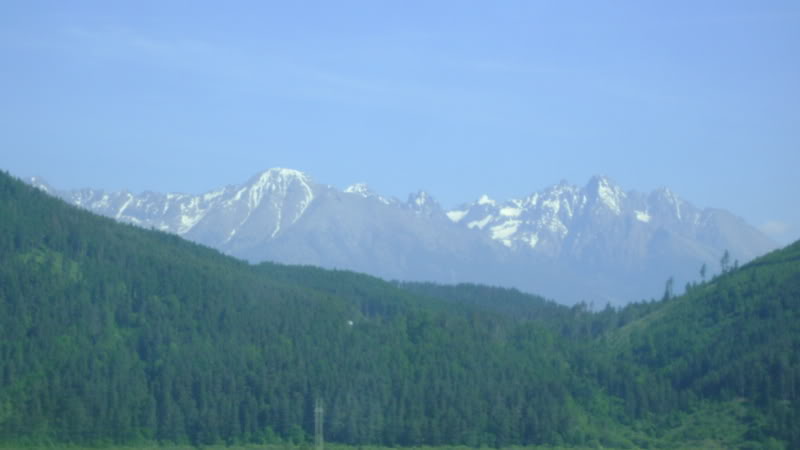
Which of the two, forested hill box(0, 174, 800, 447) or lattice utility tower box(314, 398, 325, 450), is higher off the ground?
forested hill box(0, 174, 800, 447)

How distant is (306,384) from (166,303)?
32.0 meters

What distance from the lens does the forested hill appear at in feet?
532

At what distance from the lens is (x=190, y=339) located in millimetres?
184750

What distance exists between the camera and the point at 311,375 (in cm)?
17688

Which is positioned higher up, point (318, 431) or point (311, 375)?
point (311, 375)

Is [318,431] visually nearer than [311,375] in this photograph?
Yes

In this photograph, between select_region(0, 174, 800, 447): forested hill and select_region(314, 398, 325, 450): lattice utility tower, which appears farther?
select_region(0, 174, 800, 447): forested hill

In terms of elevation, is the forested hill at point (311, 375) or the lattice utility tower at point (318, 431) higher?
the forested hill at point (311, 375)

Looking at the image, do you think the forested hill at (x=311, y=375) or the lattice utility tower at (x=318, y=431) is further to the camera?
the forested hill at (x=311, y=375)

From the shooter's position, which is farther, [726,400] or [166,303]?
[166,303]

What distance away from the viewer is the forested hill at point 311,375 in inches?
6383

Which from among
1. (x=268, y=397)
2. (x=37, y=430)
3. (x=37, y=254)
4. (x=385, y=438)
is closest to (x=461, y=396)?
(x=385, y=438)

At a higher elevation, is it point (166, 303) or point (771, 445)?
point (166, 303)

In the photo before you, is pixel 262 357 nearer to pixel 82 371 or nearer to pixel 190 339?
pixel 190 339
